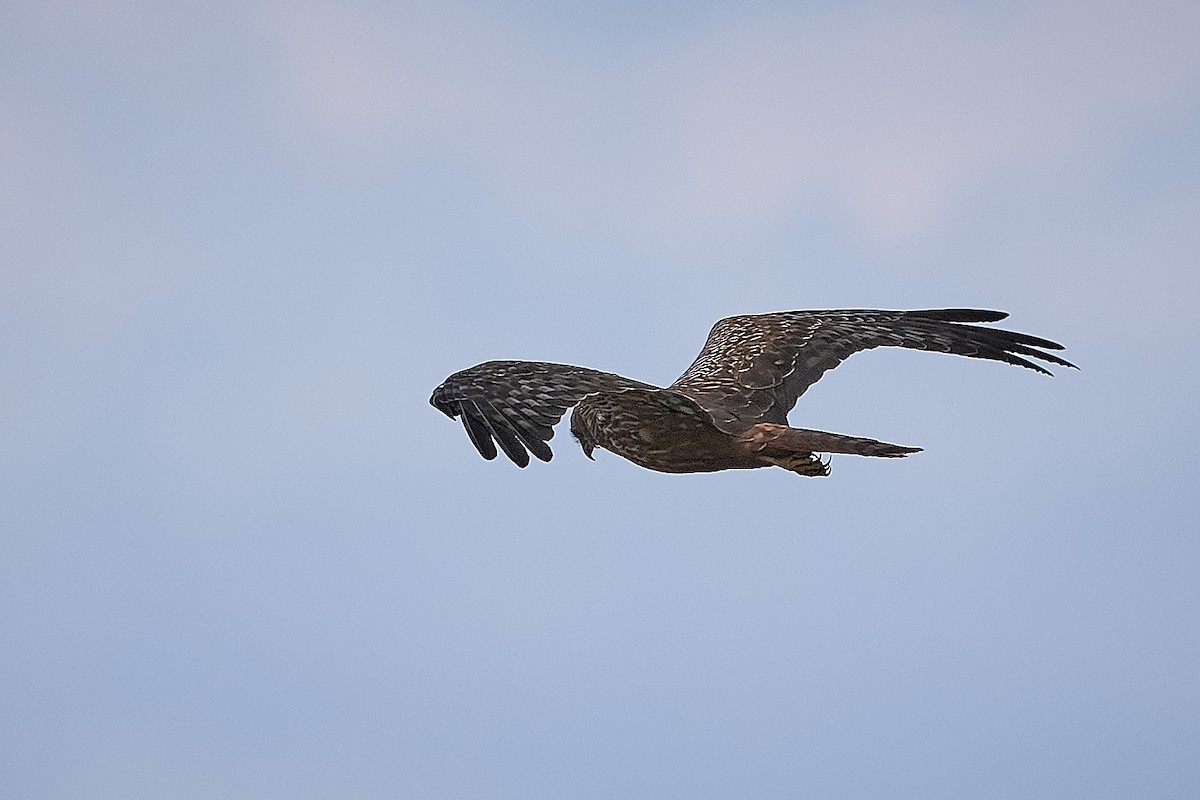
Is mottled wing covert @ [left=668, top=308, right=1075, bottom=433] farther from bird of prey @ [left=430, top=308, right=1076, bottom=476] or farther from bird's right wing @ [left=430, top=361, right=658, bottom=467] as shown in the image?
bird's right wing @ [left=430, top=361, right=658, bottom=467]

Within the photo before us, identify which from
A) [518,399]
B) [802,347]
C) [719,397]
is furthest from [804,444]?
[802,347]

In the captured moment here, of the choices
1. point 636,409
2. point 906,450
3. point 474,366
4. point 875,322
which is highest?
point 875,322

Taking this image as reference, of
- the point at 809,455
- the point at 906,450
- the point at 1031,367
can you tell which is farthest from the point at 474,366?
the point at 1031,367

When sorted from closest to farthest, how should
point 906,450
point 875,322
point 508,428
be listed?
1. point 906,450
2. point 508,428
3. point 875,322

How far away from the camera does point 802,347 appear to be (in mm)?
11711

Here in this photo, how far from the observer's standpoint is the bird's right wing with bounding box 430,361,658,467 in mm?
8859

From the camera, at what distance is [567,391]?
9234 mm

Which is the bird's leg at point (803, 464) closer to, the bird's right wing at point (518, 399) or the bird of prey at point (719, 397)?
the bird of prey at point (719, 397)

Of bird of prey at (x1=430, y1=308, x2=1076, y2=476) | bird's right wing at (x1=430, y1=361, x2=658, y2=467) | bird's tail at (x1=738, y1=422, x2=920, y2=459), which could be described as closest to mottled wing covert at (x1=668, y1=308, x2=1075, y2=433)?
bird of prey at (x1=430, y1=308, x2=1076, y2=476)

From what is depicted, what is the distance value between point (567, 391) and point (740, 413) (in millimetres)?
1679

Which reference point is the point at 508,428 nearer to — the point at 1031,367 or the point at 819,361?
the point at 819,361

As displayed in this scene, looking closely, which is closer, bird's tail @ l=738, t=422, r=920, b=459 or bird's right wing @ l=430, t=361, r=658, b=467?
bird's tail @ l=738, t=422, r=920, b=459

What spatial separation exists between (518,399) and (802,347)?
339cm

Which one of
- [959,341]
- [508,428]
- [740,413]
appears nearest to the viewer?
[508,428]
